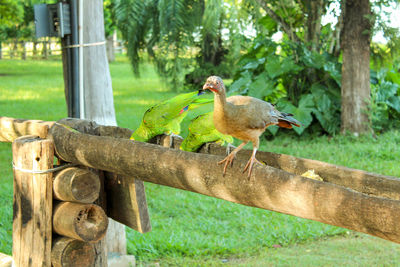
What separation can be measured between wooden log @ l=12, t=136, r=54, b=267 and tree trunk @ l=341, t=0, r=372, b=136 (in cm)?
463

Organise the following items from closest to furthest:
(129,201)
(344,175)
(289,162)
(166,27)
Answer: (344,175) → (289,162) → (129,201) → (166,27)

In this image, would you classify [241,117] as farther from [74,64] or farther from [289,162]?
[74,64]

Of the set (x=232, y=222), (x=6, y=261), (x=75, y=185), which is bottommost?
(x=232, y=222)

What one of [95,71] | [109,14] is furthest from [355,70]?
[109,14]

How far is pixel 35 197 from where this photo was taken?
198 centimetres

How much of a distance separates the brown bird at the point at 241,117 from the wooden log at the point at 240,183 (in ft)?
0.22

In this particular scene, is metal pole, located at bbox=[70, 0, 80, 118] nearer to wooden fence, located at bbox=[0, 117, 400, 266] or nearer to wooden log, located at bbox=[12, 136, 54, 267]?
wooden fence, located at bbox=[0, 117, 400, 266]

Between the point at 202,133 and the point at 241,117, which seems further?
the point at 202,133

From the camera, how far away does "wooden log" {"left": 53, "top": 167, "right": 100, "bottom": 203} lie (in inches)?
75.5

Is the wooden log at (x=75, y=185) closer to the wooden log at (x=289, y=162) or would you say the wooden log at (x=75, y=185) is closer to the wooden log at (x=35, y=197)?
the wooden log at (x=35, y=197)

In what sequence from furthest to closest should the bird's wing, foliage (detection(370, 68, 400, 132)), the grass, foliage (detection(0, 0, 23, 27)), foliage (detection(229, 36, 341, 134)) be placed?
foliage (detection(0, 0, 23, 27)), foliage (detection(229, 36, 341, 134)), foliage (detection(370, 68, 400, 132)), the grass, the bird's wing

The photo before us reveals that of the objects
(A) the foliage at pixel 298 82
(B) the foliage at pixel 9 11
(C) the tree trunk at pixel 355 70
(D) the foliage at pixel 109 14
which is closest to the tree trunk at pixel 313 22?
(A) the foliage at pixel 298 82

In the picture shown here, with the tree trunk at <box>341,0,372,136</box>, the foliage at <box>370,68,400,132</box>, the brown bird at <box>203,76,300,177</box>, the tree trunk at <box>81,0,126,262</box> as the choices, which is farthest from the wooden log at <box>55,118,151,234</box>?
the foliage at <box>370,68,400,132</box>

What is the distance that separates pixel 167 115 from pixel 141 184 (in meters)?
0.39
